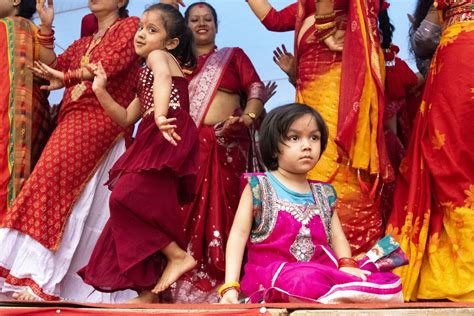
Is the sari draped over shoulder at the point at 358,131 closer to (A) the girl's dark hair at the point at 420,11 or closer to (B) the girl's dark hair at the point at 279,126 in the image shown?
(A) the girl's dark hair at the point at 420,11

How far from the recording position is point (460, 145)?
419 centimetres

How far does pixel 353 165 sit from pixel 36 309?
194 cm

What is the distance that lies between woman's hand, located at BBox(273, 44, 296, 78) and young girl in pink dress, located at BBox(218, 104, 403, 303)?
139 cm

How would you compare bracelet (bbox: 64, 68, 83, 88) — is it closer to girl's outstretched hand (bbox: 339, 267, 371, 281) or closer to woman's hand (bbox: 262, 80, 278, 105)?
woman's hand (bbox: 262, 80, 278, 105)

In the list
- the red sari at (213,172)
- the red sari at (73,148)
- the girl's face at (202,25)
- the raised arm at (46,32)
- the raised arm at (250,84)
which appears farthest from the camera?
the girl's face at (202,25)

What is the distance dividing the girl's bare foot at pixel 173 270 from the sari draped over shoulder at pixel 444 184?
958mm

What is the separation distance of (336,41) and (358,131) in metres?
0.48

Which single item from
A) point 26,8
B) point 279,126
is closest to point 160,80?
point 279,126

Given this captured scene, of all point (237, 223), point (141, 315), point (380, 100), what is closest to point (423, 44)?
point (380, 100)

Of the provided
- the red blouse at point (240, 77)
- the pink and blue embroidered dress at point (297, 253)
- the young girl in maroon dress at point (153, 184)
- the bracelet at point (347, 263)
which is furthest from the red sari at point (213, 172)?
the bracelet at point (347, 263)

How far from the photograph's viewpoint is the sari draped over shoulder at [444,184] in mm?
4137

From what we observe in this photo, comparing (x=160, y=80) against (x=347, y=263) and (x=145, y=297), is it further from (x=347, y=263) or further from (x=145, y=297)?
(x=347, y=263)

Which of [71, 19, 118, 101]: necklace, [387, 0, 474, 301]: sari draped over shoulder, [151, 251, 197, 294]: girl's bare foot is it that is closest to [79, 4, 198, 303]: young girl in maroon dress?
[151, 251, 197, 294]: girl's bare foot

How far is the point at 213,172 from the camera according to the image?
4.73 meters
